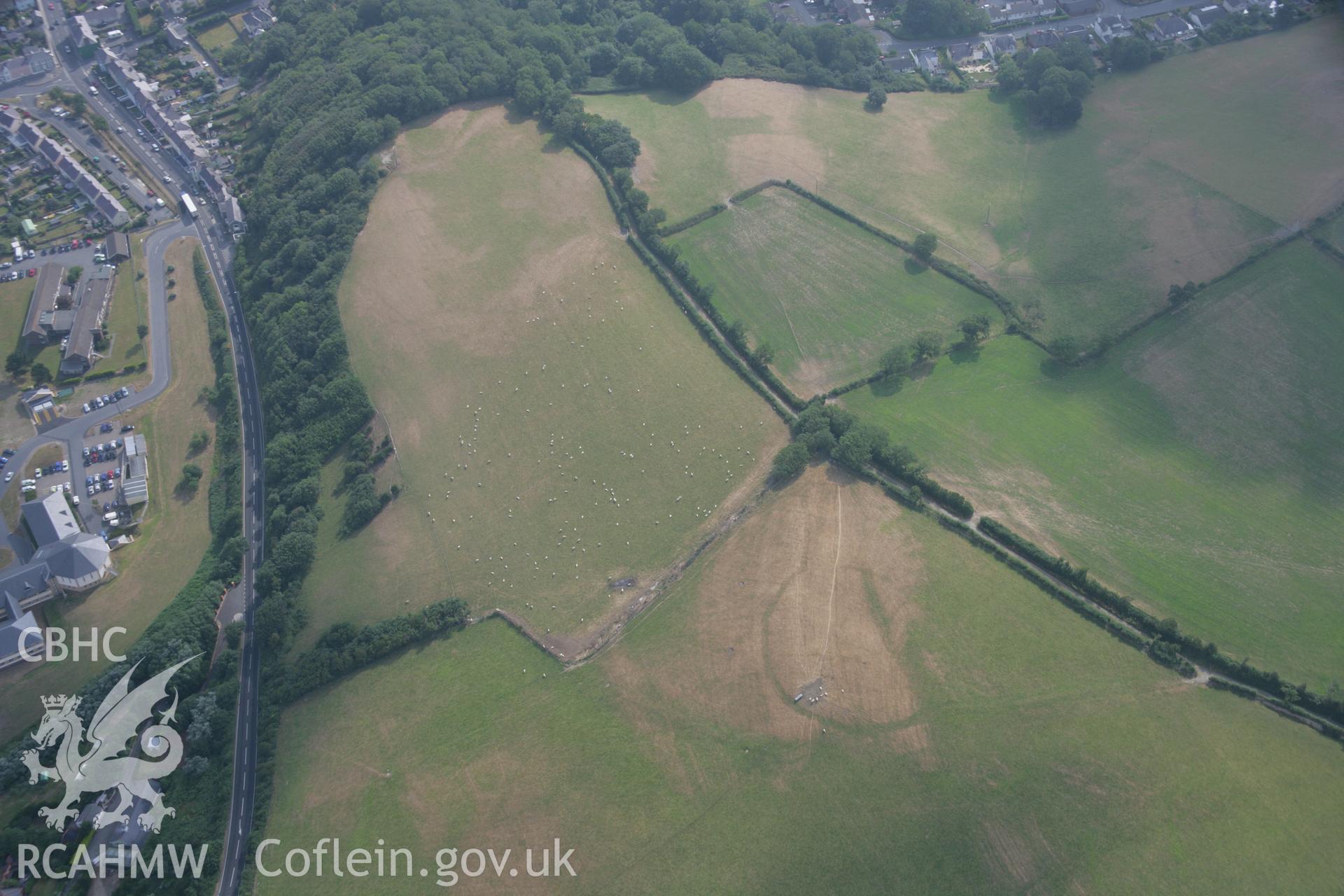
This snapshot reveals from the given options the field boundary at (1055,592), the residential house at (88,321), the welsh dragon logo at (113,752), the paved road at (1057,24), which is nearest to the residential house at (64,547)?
the welsh dragon logo at (113,752)

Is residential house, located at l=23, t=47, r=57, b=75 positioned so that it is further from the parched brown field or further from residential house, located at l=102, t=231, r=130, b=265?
the parched brown field

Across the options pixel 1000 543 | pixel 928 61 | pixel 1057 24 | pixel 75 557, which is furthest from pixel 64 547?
pixel 1057 24

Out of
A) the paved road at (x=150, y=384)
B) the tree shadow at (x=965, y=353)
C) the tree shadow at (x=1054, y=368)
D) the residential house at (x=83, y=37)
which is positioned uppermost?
the residential house at (x=83, y=37)

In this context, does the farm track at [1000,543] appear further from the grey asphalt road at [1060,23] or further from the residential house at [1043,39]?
the grey asphalt road at [1060,23]

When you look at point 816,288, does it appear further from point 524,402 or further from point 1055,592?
point 1055,592

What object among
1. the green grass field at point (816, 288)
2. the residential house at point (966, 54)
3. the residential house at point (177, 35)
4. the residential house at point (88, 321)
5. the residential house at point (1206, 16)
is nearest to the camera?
the green grass field at point (816, 288)

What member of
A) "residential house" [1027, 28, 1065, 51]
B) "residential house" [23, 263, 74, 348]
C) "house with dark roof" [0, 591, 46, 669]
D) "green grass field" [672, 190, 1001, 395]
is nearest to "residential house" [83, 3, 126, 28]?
"residential house" [23, 263, 74, 348]

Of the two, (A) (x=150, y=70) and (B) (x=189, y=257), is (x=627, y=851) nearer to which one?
(B) (x=189, y=257)

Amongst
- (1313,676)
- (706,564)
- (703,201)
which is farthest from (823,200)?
(1313,676)
